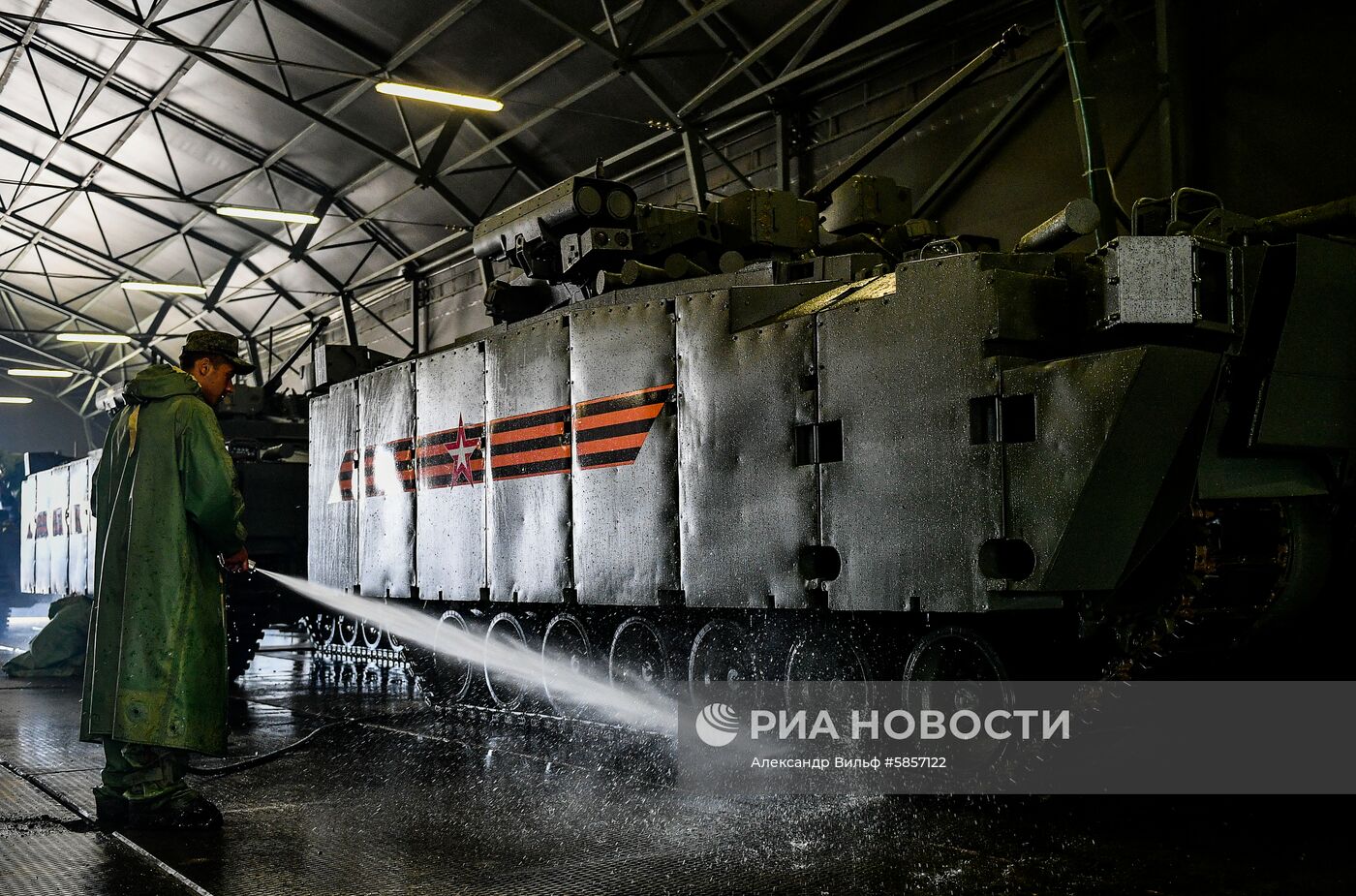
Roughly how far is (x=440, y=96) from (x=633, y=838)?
12.6m

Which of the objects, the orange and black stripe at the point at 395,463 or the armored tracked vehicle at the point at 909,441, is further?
the orange and black stripe at the point at 395,463

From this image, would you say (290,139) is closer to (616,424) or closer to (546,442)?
(546,442)

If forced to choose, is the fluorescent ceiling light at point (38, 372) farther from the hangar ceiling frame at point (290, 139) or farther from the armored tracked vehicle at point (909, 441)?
the armored tracked vehicle at point (909, 441)

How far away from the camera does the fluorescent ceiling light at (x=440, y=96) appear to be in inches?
598

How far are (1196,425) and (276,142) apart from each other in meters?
19.5

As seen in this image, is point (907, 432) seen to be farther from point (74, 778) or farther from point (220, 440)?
point (74, 778)

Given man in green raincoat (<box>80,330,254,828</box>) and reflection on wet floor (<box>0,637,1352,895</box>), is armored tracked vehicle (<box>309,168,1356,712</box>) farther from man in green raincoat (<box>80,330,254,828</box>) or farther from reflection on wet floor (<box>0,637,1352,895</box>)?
man in green raincoat (<box>80,330,254,828</box>)

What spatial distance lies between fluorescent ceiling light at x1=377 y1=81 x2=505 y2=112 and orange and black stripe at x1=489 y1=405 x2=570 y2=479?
824cm

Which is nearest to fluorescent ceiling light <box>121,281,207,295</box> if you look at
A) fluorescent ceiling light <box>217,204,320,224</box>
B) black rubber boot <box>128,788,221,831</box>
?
fluorescent ceiling light <box>217,204,320,224</box>

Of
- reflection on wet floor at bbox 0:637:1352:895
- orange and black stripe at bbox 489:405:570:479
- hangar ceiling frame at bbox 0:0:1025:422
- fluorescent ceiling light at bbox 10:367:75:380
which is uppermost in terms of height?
hangar ceiling frame at bbox 0:0:1025:422
